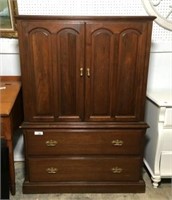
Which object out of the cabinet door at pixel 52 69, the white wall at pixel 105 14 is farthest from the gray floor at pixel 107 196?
the white wall at pixel 105 14

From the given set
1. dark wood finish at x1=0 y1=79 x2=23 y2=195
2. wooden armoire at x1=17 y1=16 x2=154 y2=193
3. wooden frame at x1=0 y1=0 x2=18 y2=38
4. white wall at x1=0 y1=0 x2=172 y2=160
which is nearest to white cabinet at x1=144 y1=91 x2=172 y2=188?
wooden armoire at x1=17 y1=16 x2=154 y2=193

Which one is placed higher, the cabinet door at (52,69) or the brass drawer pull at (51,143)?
the cabinet door at (52,69)

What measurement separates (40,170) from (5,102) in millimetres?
648

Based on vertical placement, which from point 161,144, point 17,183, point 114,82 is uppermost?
point 114,82

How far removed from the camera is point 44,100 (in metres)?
1.87

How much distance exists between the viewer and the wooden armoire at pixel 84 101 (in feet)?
5.68

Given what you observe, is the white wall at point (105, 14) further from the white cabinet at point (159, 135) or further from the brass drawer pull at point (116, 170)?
the brass drawer pull at point (116, 170)

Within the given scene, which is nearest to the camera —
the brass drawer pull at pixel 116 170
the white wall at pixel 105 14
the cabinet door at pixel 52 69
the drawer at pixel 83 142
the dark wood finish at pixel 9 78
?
the cabinet door at pixel 52 69

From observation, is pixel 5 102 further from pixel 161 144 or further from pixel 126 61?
pixel 161 144

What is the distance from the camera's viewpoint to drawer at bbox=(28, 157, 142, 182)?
2006 mm

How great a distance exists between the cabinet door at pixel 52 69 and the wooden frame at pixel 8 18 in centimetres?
A: 54

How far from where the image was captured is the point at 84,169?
2029mm

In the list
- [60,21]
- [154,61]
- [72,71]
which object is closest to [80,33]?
[60,21]

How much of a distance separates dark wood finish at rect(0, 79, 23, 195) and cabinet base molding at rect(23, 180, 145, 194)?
17cm
